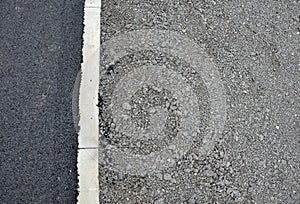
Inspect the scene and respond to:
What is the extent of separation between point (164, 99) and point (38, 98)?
0.85 meters

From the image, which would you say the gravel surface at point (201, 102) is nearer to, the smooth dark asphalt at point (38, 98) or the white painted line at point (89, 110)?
the white painted line at point (89, 110)

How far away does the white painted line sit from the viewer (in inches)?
99.0

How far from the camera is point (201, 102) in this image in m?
2.83

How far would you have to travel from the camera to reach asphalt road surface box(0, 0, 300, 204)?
255 centimetres

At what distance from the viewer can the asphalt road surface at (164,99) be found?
8.38ft

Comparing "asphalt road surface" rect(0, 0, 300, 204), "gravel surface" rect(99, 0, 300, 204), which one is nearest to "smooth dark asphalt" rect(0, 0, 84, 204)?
"asphalt road surface" rect(0, 0, 300, 204)

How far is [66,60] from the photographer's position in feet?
9.46

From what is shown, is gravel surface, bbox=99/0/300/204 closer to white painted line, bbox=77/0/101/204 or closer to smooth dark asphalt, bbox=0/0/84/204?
white painted line, bbox=77/0/101/204

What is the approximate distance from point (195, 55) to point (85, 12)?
89 cm

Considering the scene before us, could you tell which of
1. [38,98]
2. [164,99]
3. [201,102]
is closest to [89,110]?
[38,98]

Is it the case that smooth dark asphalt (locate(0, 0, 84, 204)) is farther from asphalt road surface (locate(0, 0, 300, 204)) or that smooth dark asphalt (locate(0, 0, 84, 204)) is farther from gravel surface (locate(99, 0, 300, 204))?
gravel surface (locate(99, 0, 300, 204))

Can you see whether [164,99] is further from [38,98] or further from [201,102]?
[38,98]

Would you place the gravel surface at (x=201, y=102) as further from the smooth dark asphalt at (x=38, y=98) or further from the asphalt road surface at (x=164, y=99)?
the smooth dark asphalt at (x=38, y=98)

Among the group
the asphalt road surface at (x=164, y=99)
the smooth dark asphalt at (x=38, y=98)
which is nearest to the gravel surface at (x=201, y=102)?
the asphalt road surface at (x=164, y=99)
